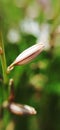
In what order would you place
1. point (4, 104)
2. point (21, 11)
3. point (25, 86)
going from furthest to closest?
1. point (21, 11)
2. point (25, 86)
3. point (4, 104)

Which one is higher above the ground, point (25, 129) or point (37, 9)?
point (37, 9)

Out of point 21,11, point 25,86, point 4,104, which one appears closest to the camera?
point 4,104

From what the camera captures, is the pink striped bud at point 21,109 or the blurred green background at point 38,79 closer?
the pink striped bud at point 21,109

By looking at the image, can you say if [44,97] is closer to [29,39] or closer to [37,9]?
→ [29,39]

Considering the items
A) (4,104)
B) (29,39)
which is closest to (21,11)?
(29,39)

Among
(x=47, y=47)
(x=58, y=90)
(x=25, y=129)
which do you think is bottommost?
(x=25, y=129)

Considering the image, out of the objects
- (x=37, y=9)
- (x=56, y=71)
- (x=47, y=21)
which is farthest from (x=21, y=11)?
(x=56, y=71)

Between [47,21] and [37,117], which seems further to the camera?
[47,21]

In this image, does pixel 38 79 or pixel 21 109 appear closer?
pixel 21 109

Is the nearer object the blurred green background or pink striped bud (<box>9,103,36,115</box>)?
pink striped bud (<box>9,103,36,115</box>)
